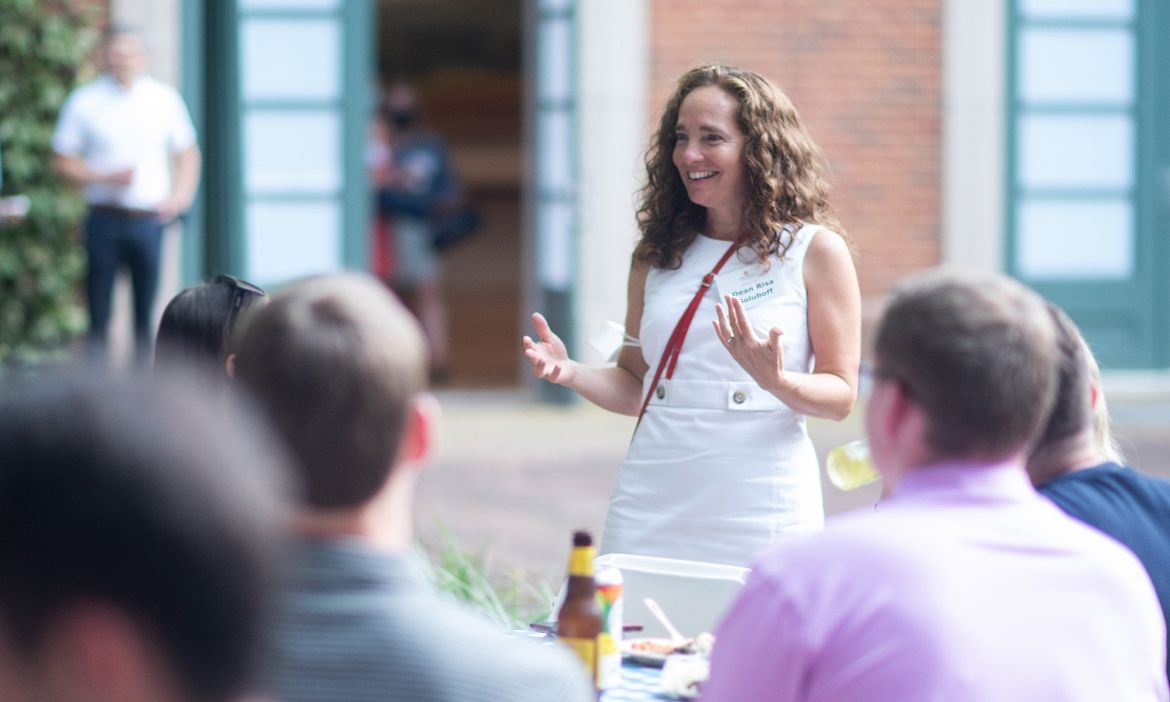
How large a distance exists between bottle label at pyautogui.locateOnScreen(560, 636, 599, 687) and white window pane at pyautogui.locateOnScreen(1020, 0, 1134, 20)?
861 cm

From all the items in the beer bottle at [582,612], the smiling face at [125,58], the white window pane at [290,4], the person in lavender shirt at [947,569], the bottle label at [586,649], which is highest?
the white window pane at [290,4]

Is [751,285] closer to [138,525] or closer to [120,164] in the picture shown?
[138,525]

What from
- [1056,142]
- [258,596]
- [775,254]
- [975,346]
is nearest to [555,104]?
[1056,142]

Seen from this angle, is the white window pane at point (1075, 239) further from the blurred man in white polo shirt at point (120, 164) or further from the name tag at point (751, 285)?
the name tag at point (751, 285)

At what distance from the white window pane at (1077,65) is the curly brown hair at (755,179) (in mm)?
7105

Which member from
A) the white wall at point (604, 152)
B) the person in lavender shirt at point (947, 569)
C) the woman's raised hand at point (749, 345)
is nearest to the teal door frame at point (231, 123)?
the white wall at point (604, 152)

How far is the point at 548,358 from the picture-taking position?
3.51m

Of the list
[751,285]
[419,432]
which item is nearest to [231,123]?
[751,285]

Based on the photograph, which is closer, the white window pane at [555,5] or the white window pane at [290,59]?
the white window pane at [290,59]

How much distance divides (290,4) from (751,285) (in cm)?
655

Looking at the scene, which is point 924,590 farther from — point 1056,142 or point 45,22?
point 1056,142

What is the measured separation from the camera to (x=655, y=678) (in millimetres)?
2633

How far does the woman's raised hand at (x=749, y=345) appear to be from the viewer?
3246mm

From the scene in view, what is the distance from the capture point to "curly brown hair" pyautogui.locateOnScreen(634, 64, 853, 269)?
3.51 m
